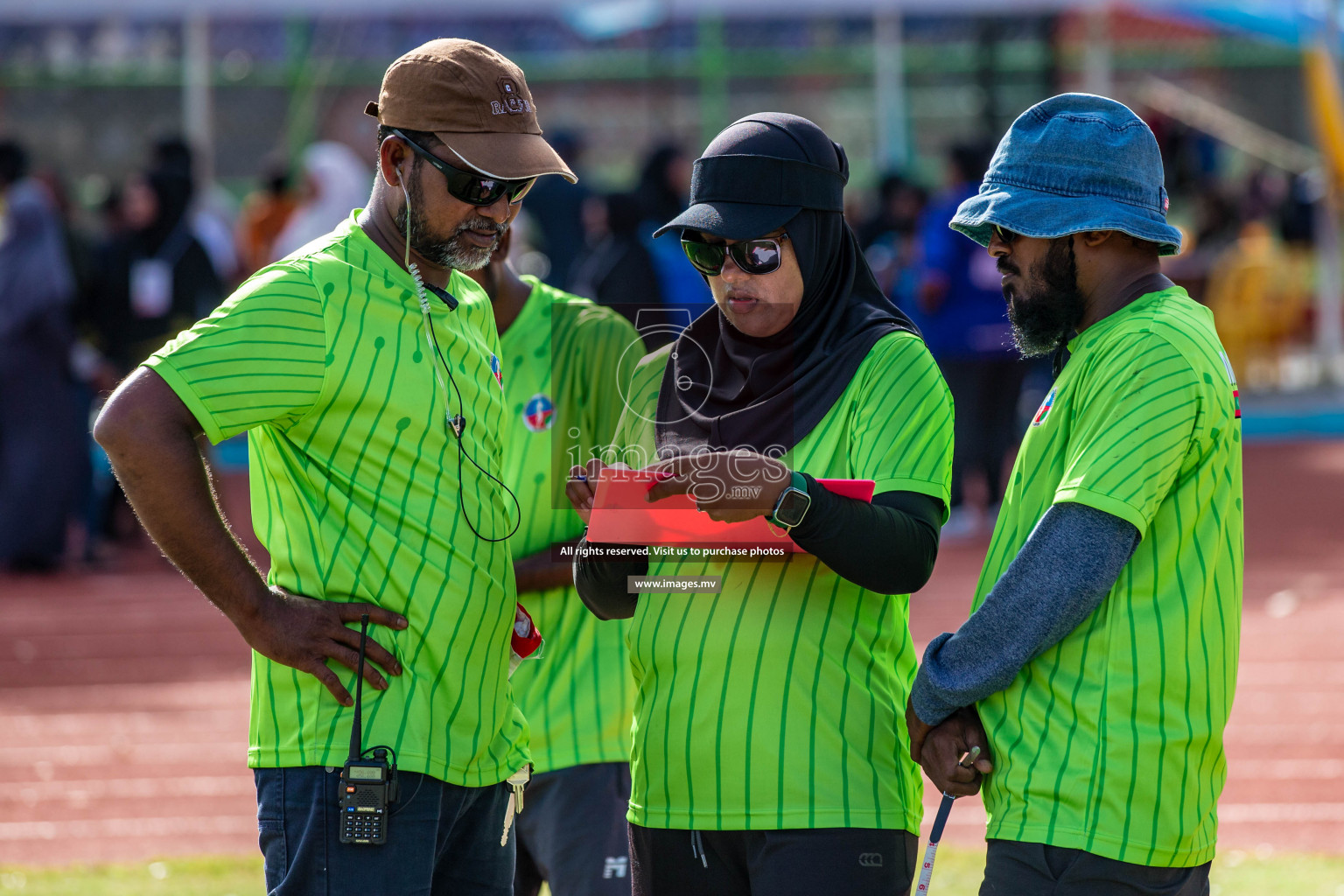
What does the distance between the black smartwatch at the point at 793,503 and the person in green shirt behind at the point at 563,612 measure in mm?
971

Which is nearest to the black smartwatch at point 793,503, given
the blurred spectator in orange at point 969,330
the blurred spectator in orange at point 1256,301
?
the blurred spectator in orange at point 969,330

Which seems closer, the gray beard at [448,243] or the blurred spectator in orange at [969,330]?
the gray beard at [448,243]

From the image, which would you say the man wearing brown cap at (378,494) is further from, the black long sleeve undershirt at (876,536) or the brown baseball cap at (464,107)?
the black long sleeve undershirt at (876,536)

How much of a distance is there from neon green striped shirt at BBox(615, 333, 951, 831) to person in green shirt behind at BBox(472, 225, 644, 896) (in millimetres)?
673

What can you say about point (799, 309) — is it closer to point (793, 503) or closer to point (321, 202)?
point (793, 503)

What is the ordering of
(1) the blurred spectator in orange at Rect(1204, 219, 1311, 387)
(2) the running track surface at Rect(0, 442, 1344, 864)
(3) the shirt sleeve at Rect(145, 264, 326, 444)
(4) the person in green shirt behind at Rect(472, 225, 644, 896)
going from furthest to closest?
(1) the blurred spectator in orange at Rect(1204, 219, 1311, 387), (2) the running track surface at Rect(0, 442, 1344, 864), (4) the person in green shirt behind at Rect(472, 225, 644, 896), (3) the shirt sleeve at Rect(145, 264, 326, 444)

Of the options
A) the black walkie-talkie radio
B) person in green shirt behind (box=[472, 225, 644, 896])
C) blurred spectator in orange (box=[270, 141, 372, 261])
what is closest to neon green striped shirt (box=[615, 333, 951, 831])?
the black walkie-talkie radio

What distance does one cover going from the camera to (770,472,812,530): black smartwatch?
2.43 meters

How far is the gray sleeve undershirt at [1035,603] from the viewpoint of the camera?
2.40 metres

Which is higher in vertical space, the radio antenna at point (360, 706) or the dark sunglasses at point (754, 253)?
the dark sunglasses at point (754, 253)

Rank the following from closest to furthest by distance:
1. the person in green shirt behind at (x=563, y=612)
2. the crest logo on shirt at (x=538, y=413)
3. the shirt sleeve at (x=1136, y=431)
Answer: the shirt sleeve at (x=1136, y=431), the person in green shirt behind at (x=563, y=612), the crest logo on shirt at (x=538, y=413)

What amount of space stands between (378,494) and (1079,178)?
4.35 ft

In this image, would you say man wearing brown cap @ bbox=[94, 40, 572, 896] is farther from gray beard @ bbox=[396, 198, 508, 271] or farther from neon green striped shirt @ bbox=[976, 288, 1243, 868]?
neon green striped shirt @ bbox=[976, 288, 1243, 868]

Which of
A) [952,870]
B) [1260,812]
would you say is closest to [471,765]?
[952,870]
